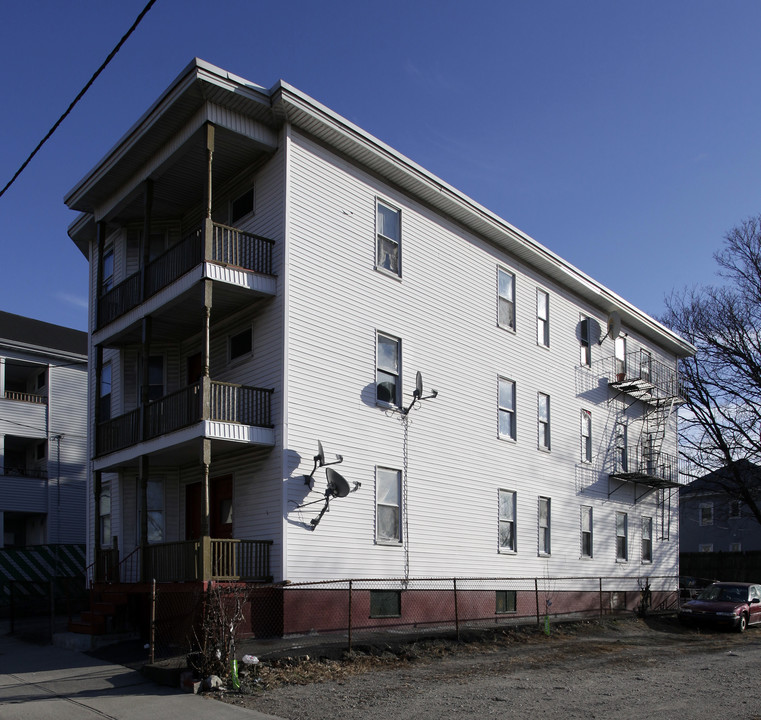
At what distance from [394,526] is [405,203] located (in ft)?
25.5

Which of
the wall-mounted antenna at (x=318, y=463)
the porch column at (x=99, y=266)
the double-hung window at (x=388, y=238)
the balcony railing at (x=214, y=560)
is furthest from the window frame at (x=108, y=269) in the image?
the wall-mounted antenna at (x=318, y=463)

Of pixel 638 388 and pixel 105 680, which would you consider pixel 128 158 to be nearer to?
pixel 105 680

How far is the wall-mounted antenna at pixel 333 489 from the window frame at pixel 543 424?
8745mm

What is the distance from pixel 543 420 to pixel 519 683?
1189 cm

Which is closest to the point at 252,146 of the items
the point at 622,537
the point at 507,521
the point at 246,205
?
the point at 246,205

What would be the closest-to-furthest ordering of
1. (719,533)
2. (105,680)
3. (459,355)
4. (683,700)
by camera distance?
(683,700), (105,680), (459,355), (719,533)

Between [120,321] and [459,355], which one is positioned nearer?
[120,321]

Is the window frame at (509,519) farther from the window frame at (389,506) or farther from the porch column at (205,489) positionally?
the porch column at (205,489)

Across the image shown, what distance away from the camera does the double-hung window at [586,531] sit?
24.9 metres

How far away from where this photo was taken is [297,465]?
16094mm

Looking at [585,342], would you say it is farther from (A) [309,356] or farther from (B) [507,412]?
(A) [309,356]

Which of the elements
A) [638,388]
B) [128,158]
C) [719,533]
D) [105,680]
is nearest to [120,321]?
[128,158]

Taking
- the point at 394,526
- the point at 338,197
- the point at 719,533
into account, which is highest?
the point at 338,197

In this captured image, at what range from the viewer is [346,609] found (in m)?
16.5
